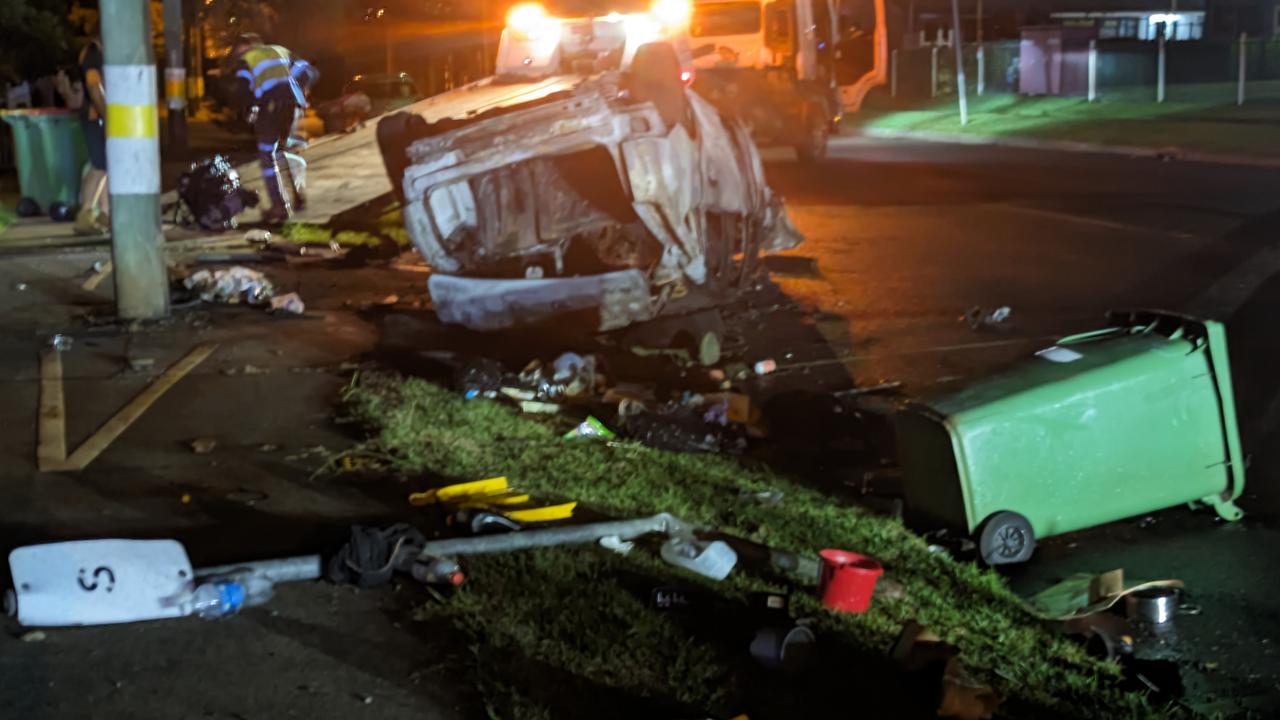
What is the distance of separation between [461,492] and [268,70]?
10.1m

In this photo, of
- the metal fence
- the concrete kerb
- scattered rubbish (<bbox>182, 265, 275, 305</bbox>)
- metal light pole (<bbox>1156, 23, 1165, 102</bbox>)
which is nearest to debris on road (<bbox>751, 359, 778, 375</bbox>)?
scattered rubbish (<bbox>182, 265, 275, 305</bbox>)

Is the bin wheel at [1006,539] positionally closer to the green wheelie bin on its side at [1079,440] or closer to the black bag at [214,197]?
the green wheelie bin on its side at [1079,440]

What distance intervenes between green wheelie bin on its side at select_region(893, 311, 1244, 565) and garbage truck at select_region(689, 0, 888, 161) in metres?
16.6

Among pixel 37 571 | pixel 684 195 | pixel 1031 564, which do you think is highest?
pixel 684 195

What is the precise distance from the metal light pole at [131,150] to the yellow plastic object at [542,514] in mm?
4852

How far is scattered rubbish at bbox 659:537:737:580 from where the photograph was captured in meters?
4.77

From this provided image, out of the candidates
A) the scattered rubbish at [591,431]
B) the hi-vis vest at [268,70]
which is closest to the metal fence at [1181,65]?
the hi-vis vest at [268,70]

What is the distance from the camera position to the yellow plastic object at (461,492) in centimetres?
558

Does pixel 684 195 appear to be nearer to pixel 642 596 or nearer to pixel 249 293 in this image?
pixel 249 293

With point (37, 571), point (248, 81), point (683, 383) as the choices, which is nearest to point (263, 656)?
point (37, 571)

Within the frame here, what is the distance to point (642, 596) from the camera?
4.60 m

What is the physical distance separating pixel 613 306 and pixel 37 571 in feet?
15.4

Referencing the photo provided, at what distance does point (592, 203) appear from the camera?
10.5 meters

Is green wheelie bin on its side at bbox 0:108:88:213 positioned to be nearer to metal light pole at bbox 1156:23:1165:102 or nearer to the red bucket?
the red bucket
